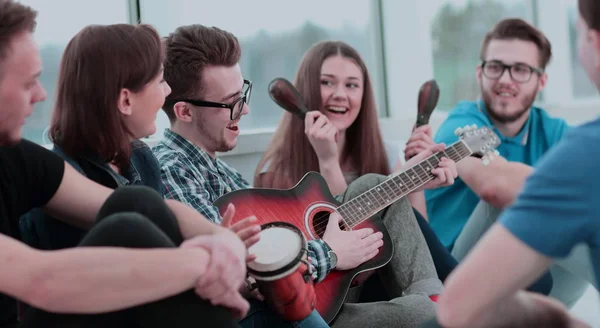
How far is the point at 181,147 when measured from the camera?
2.12 meters

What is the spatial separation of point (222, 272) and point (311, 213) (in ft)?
2.68

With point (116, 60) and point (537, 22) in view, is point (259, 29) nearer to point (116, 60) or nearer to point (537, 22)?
point (116, 60)

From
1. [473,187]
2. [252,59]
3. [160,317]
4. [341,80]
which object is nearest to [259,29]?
[252,59]

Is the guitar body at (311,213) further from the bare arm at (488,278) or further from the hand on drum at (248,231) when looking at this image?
the bare arm at (488,278)

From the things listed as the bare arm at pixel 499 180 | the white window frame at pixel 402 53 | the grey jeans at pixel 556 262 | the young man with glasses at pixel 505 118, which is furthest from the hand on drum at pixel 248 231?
the white window frame at pixel 402 53

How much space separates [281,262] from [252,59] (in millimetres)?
1877

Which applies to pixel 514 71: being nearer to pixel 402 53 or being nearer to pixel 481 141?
pixel 481 141

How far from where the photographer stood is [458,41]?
184 inches

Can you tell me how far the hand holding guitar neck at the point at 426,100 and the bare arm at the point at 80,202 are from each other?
50.9 inches

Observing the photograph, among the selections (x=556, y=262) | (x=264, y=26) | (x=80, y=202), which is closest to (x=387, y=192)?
(x=556, y=262)

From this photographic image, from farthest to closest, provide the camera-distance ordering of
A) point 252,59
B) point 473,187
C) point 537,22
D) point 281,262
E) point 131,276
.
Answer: point 537,22
point 252,59
point 473,187
point 281,262
point 131,276

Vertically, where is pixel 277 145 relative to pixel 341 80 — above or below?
below

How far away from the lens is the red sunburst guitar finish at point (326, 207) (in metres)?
2.02

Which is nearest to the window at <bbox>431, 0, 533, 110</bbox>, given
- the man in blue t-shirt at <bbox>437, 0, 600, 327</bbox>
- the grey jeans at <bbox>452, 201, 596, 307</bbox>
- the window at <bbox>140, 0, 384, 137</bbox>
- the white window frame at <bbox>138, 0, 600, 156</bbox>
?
the white window frame at <bbox>138, 0, 600, 156</bbox>
